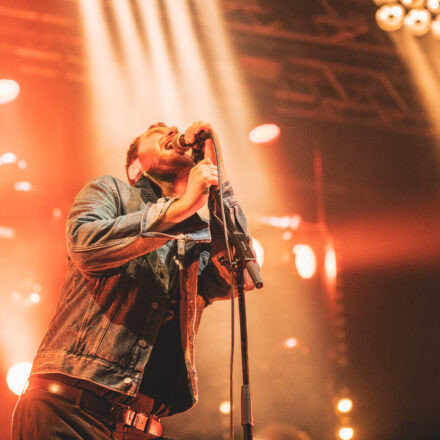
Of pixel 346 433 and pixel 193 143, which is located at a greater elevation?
pixel 193 143

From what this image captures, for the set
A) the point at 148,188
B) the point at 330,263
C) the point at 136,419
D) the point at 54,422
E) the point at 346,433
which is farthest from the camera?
the point at 330,263

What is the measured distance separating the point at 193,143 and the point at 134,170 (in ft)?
1.81

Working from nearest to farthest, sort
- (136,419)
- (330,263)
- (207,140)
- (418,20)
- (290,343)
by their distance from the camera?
(136,419), (207,140), (418,20), (290,343), (330,263)

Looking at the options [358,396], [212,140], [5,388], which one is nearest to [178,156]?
[212,140]

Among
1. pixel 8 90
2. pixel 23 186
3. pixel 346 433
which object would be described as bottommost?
pixel 346 433

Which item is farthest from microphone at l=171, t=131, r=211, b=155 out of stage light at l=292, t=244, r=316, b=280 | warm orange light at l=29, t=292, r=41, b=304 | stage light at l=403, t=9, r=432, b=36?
stage light at l=403, t=9, r=432, b=36

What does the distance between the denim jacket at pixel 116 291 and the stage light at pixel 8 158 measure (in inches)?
134

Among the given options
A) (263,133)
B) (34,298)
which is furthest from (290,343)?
(34,298)

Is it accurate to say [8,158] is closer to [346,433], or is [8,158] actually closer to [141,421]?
[141,421]

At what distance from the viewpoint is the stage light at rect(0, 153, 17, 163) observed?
4793 mm

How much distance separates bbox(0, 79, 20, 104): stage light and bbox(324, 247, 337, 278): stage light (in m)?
3.43

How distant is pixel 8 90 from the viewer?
4.82 m

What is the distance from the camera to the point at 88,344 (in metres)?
1.49

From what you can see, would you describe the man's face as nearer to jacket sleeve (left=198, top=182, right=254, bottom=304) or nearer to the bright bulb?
jacket sleeve (left=198, top=182, right=254, bottom=304)
